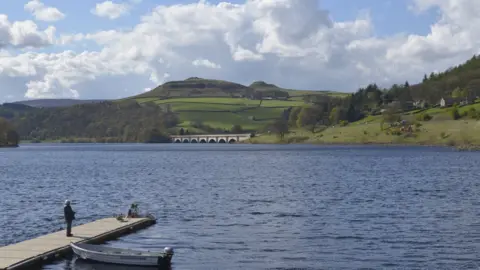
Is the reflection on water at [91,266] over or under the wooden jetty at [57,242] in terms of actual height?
under

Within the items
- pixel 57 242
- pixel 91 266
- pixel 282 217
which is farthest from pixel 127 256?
pixel 282 217

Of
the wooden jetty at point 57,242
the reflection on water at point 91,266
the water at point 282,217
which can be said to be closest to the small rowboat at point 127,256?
the reflection on water at point 91,266

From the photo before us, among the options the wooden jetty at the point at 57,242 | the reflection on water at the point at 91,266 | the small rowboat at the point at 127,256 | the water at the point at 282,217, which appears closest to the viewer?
the wooden jetty at the point at 57,242

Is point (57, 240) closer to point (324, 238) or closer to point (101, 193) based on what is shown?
point (324, 238)

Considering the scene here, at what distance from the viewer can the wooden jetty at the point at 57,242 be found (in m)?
38.8

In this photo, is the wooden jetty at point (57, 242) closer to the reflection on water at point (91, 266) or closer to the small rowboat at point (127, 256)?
the reflection on water at point (91, 266)

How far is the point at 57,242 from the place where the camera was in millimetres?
44812

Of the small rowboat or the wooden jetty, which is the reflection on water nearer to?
the small rowboat

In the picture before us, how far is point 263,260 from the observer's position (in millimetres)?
42094

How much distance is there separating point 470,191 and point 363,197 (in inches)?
611

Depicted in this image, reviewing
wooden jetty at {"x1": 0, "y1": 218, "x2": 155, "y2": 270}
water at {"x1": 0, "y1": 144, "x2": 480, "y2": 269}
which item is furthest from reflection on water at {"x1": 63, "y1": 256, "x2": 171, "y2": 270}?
wooden jetty at {"x1": 0, "y1": 218, "x2": 155, "y2": 270}

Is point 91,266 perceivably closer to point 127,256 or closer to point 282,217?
point 127,256

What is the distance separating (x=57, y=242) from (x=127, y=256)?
7.58m

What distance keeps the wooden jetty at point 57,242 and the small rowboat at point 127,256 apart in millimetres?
2453
